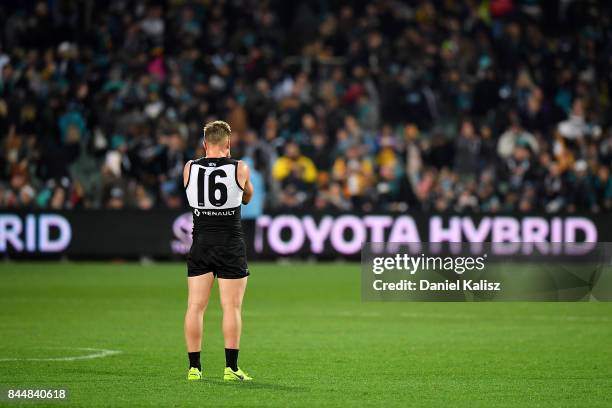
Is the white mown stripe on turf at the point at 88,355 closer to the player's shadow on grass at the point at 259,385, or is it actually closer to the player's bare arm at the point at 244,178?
the player's shadow on grass at the point at 259,385

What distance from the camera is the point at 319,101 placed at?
1150 inches

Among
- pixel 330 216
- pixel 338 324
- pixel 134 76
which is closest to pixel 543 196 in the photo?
pixel 330 216

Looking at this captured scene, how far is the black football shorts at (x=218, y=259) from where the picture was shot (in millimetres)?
10438

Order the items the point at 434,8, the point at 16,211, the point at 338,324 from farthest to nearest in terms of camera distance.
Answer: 1. the point at 434,8
2. the point at 16,211
3. the point at 338,324

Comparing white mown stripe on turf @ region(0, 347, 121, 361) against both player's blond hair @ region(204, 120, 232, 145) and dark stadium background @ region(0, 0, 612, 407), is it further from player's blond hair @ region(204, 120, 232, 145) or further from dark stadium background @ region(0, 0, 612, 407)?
player's blond hair @ region(204, 120, 232, 145)

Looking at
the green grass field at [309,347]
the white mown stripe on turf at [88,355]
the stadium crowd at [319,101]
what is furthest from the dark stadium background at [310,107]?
the white mown stripe on turf at [88,355]

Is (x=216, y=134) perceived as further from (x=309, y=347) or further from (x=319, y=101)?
(x=319, y=101)

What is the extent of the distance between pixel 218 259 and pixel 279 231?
599 inches

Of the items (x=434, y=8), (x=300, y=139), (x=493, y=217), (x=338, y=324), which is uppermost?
(x=434, y=8)

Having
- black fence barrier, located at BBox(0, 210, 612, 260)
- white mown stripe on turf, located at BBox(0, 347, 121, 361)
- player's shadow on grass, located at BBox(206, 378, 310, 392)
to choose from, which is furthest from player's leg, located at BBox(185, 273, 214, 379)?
black fence barrier, located at BBox(0, 210, 612, 260)

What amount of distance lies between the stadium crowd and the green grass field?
486 cm

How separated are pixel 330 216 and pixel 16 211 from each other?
20.5ft

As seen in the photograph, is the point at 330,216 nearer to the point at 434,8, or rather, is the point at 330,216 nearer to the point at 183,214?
the point at 183,214

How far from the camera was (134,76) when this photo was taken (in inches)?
1153
